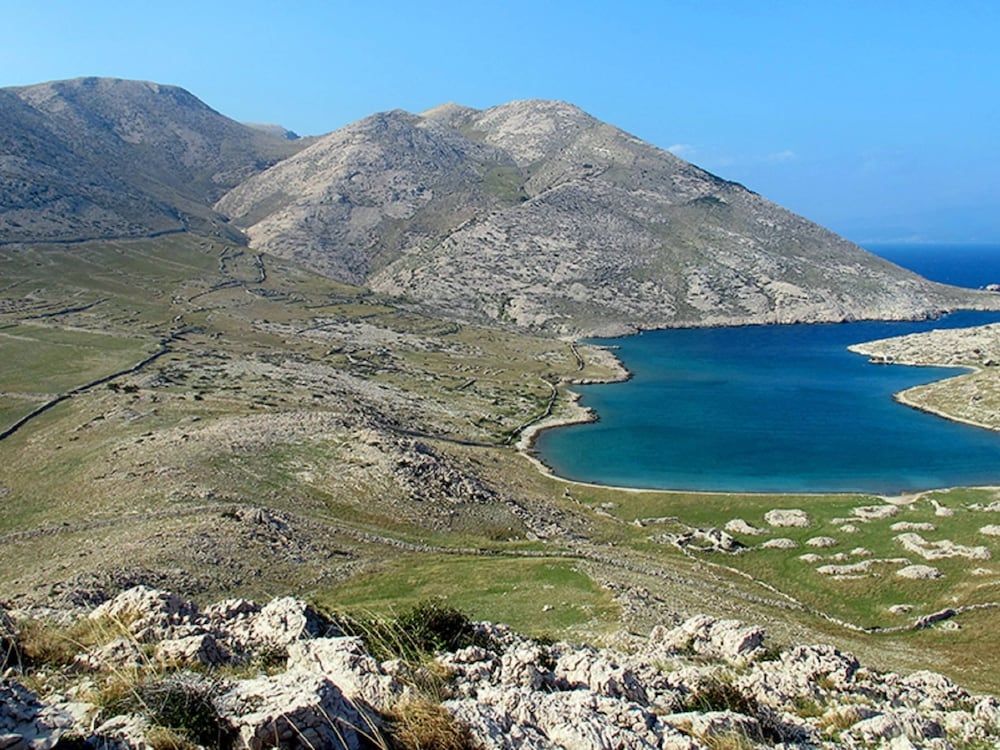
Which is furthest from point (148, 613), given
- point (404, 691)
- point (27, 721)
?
point (404, 691)

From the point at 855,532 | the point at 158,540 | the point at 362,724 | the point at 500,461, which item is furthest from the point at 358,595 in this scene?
the point at 500,461

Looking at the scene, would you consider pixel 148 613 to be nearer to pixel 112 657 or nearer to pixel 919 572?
pixel 112 657

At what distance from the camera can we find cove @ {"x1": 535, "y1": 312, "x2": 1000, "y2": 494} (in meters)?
87.2

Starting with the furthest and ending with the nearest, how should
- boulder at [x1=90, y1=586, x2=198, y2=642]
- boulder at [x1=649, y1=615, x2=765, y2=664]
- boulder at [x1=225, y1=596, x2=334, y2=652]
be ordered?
boulder at [x1=649, y1=615, x2=765, y2=664], boulder at [x1=225, y1=596, x2=334, y2=652], boulder at [x1=90, y1=586, x2=198, y2=642]

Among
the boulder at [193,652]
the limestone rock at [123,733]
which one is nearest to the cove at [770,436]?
the boulder at [193,652]

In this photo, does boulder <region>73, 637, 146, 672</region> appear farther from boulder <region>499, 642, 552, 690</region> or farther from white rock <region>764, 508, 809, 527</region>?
white rock <region>764, 508, 809, 527</region>

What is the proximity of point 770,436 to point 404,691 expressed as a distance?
10346cm

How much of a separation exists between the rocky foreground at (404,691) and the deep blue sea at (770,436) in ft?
219

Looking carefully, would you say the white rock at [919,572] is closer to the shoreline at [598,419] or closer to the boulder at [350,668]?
the shoreline at [598,419]

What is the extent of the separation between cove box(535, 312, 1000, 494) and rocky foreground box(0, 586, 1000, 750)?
66.4 metres

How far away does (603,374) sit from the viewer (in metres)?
158

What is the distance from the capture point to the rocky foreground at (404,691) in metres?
10.2

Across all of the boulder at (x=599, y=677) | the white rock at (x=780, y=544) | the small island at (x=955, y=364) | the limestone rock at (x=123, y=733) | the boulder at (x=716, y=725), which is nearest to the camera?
the limestone rock at (x=123, y=733)

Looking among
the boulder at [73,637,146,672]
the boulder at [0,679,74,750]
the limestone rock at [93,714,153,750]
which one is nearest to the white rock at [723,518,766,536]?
the boulder at [73,637,146,672]
